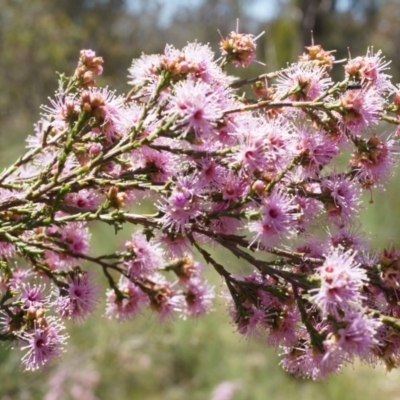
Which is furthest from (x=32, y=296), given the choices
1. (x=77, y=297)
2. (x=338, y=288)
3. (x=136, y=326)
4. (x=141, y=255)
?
(x=136, y=326)

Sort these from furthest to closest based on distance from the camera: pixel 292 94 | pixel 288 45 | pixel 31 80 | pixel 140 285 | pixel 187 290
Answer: pixel 288 45
pixel 31 80
pixel 187 290
pixel 140 285
pixel 292 94

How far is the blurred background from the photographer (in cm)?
455

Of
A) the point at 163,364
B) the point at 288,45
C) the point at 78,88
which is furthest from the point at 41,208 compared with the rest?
the point at 288,45

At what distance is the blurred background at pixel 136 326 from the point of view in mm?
4547

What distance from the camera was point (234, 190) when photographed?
1.39 m

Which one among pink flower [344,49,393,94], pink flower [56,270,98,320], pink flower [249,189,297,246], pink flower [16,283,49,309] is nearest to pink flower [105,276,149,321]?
pink flower [56,270,98,320]

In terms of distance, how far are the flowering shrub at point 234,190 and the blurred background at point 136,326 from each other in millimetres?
304

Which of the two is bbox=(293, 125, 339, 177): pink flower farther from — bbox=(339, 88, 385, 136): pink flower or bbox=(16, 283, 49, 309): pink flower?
bbox=(16, 283, 49, 309): pink flower

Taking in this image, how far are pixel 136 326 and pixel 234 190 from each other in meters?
4.10

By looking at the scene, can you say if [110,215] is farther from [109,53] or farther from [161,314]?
[109,53]

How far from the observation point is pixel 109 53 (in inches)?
463

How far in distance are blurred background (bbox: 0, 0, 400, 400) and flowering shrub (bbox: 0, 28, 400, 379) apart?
304 millimetres

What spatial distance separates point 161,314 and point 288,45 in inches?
395

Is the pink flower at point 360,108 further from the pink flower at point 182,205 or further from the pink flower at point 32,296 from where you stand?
the pink flower at point 32,296
